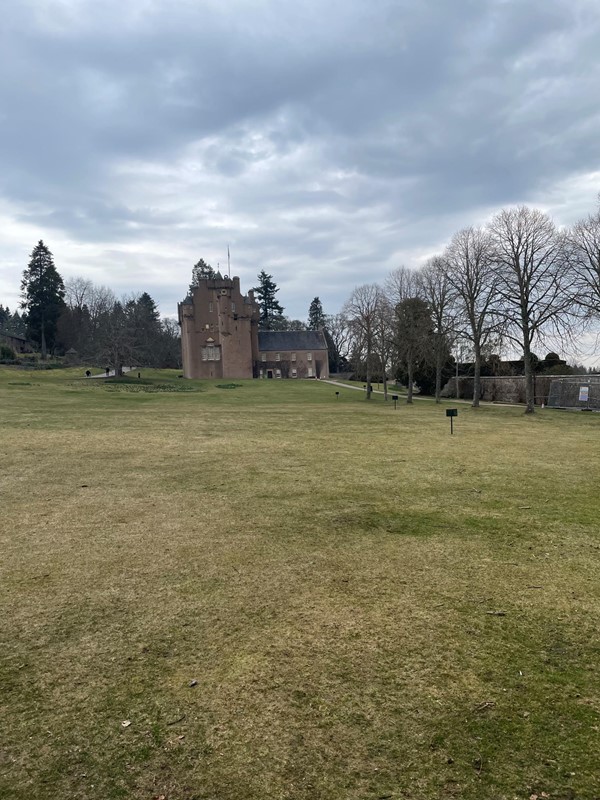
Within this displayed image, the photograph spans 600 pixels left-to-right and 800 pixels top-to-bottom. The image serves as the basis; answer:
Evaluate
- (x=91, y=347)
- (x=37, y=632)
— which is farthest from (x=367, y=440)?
(x=91, y=347)

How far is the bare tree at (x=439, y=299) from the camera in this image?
36094 millimetres

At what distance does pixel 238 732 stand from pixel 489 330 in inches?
1249

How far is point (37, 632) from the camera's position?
4.18m

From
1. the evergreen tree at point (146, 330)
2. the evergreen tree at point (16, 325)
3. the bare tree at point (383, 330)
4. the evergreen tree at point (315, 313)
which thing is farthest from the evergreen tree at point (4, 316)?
the bare tree at point (383, 330)

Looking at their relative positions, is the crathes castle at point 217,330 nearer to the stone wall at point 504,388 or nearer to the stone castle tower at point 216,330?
the stone castle tower at point 216,330

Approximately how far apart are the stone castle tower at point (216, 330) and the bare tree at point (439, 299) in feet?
121

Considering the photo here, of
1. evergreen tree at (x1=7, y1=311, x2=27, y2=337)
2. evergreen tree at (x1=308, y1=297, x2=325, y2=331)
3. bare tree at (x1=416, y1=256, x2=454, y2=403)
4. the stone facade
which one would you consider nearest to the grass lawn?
bare tree at (x1=416, y1=256, x2=454, y2=403)

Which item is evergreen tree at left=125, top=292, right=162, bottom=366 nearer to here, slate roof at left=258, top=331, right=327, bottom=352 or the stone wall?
slate roof at left=258, top=331, right=327, bottom=352

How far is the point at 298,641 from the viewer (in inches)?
158

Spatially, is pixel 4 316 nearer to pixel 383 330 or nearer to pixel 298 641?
pixel 383 330

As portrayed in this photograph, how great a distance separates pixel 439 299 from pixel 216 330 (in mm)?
40482

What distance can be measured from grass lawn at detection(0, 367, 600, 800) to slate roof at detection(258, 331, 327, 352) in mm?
73885

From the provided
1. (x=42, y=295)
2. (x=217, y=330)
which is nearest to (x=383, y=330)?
(x=217, y=330)

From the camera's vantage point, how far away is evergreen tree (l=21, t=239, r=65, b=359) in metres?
74.1
